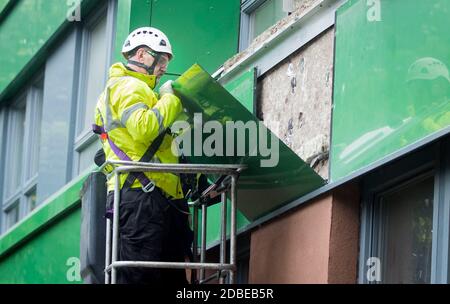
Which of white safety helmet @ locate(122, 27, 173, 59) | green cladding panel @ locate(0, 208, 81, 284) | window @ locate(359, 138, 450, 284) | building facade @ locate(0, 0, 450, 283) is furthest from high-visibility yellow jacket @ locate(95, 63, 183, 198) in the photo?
green cladding panel @ locate(0, 208, 81, 284)

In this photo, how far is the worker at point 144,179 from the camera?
917cm

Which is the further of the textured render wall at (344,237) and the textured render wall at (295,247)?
the textured render wall at (295,247)

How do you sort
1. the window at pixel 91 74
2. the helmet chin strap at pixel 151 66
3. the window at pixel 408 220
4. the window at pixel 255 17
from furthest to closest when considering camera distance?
the window at pixel 91 74 < the window at pixel 255 17 < the helmet chin strap at pixel 151 66 < the window at pixel 408 220

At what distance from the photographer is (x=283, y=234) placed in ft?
31.4

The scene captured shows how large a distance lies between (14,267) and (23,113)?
3.44 m

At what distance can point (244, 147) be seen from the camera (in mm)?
9273

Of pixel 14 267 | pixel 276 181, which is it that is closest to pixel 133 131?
pixel 276 181

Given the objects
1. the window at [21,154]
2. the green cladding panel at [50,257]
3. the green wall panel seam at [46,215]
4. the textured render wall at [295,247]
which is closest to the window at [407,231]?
the textured render wall at [295,247]

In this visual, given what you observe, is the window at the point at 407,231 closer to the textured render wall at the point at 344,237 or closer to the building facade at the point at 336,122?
the building facade at the point at 336,122

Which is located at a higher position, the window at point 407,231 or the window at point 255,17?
the window at point 255,17

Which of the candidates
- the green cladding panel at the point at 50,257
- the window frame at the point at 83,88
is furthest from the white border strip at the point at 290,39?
the window frame at the point at 83,88

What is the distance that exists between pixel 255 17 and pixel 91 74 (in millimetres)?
3193

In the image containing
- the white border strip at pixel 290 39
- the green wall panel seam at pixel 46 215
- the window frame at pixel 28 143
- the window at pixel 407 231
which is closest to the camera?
the window at pixel 407 231

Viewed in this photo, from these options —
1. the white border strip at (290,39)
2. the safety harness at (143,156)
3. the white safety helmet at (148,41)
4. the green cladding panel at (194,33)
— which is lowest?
the safety harness at (143,156)
